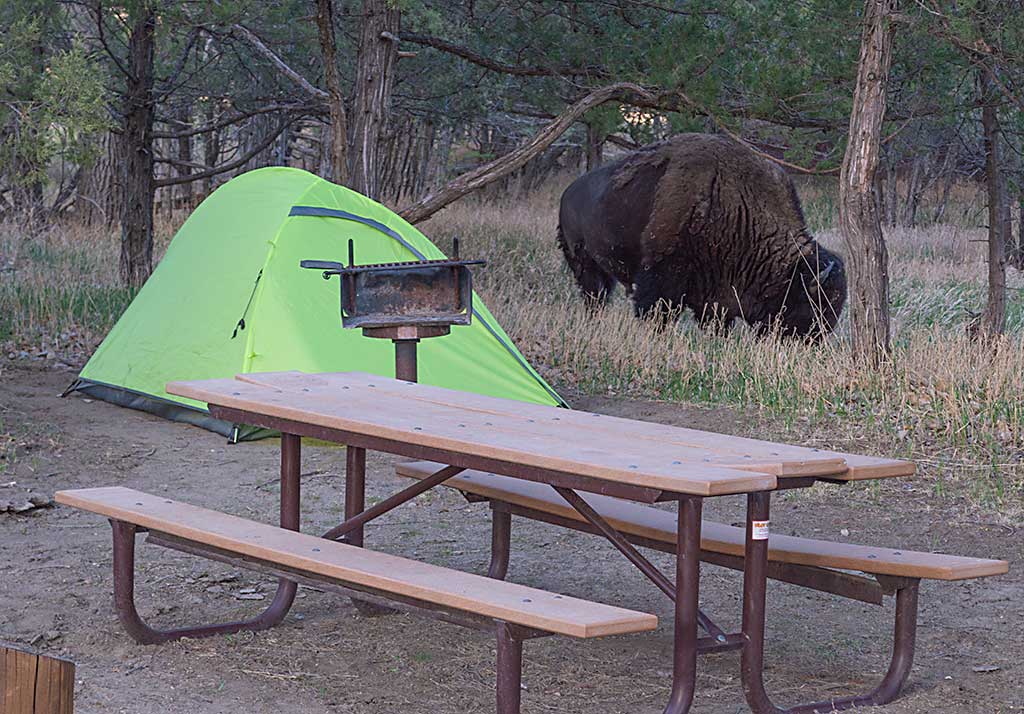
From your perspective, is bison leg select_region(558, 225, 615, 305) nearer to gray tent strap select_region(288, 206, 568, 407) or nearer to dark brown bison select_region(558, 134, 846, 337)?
dark brown bison select_region(558, 134, 846, 337)

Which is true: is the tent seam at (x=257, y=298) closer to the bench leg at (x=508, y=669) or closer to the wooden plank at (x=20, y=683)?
the bench leg at (x=508, y=669)

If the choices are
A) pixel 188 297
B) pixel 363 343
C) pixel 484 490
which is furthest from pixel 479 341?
pixel 484 490

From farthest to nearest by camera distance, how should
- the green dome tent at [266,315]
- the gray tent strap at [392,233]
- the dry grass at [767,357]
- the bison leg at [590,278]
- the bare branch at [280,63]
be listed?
the bison leg at [590,278]
the bare branch at [280,63]
the gray tent strap at [392,233]
the green dome tent at [266,315]
the dry grass at [767,357]

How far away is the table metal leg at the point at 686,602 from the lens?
3322mm

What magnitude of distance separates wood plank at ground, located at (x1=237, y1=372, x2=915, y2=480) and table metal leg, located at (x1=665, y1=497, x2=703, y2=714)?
17 cm

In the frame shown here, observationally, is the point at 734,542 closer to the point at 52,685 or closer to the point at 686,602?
the point at 686,602

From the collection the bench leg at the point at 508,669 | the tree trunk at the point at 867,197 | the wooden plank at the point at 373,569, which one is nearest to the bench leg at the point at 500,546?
the wooden plank at the point at 373,569

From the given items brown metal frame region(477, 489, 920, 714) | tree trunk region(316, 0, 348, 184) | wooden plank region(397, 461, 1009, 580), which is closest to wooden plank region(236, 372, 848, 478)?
brown metal frame region(477, 489, 920, 714)

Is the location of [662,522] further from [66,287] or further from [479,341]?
[66,287]

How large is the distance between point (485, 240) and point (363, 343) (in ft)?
33.2

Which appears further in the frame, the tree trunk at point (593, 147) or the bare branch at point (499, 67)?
the tree trunk at point (593, 147)

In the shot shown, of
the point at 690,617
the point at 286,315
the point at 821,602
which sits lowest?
the point at 821,602

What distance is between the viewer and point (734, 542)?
13.0ft

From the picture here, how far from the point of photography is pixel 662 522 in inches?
166
